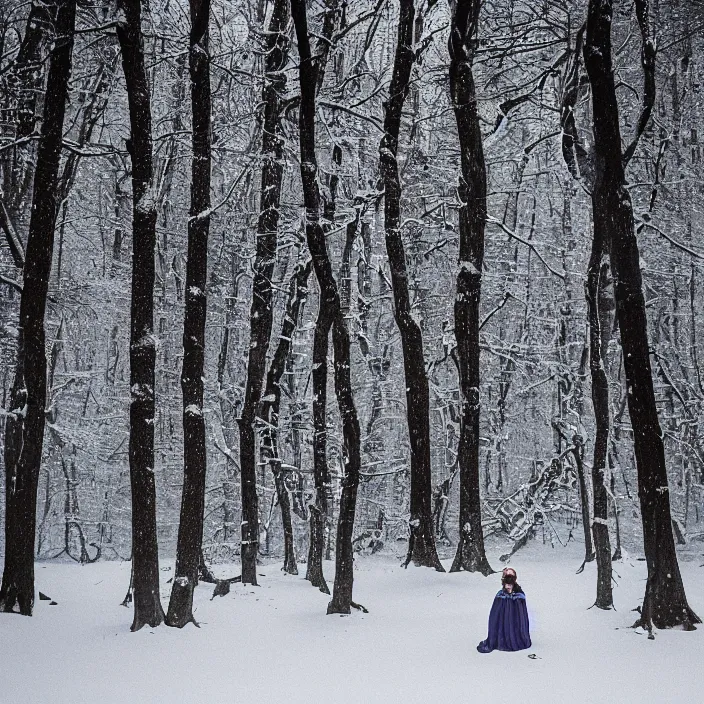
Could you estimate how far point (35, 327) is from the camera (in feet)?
38.3

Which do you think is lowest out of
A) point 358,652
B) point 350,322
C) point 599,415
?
point 358,652

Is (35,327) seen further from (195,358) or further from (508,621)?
(508,621)

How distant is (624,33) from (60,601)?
15.8m

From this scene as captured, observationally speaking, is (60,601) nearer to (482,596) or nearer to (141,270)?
(141,270)

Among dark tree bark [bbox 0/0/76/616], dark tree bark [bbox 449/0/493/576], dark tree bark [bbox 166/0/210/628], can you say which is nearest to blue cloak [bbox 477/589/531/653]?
dark tree bark [bbox 166/0/210/628]

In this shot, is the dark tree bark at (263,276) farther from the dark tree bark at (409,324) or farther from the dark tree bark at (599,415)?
the dark tree bark at (599,415)

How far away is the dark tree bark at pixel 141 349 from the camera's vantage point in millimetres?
10523

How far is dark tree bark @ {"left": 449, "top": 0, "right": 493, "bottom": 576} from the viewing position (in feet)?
48.3

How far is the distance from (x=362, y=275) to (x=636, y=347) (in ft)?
37.7

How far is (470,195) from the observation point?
1540 centimetres

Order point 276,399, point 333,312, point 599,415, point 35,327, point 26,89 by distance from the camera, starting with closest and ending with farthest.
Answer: point 35,327 < point 599,415 < point 333,312 < point 26,89 < point 276,399

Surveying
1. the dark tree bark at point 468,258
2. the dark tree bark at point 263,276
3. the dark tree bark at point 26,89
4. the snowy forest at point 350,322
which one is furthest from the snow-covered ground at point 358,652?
the dark tree bark at point 26,89

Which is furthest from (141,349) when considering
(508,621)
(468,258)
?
(468,258)

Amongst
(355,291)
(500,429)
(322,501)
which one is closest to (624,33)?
(355,291)
